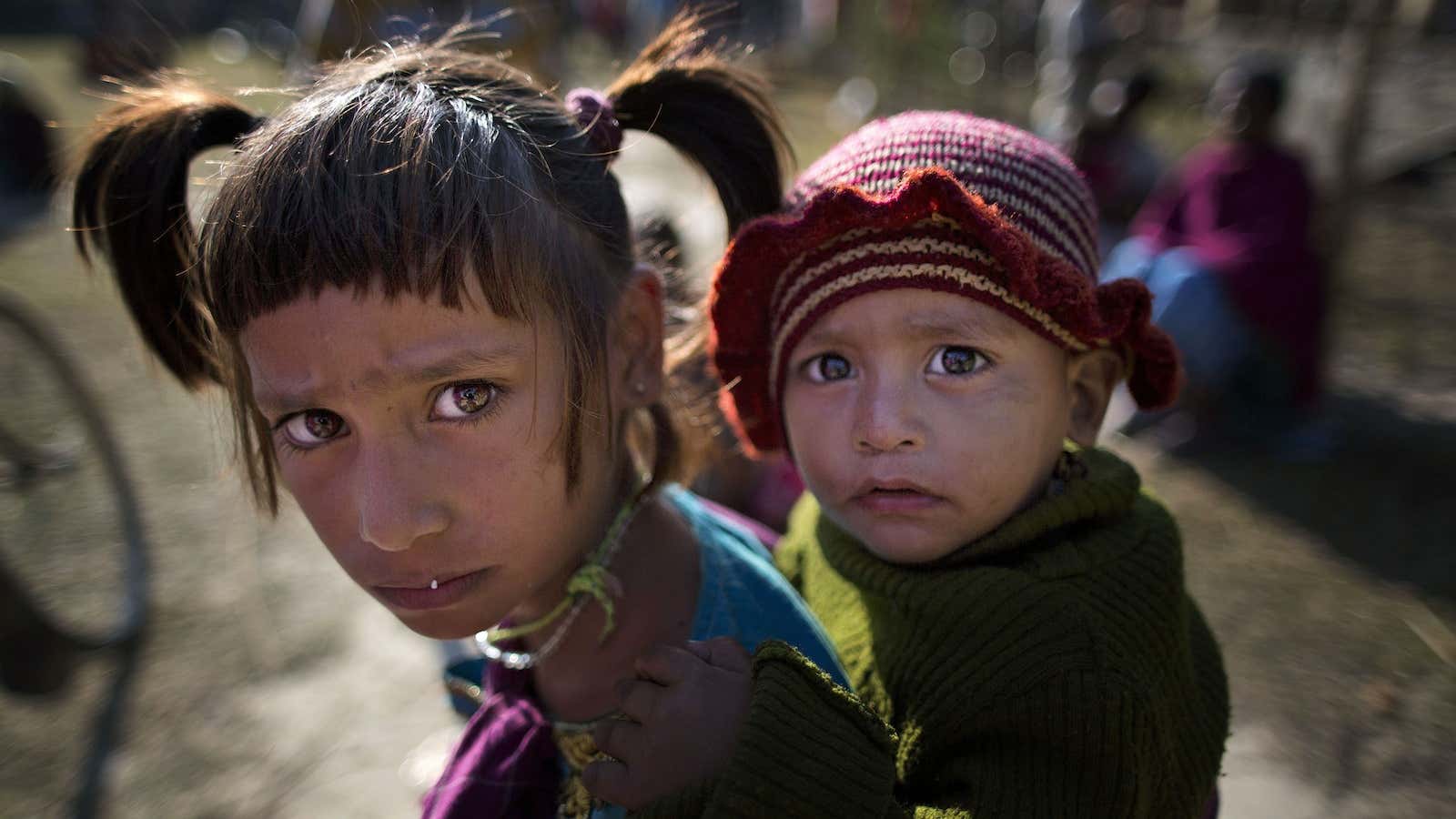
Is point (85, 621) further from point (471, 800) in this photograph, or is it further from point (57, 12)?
point (57, 12)

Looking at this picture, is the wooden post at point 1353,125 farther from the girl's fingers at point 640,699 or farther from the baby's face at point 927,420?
the girl's fingers at point 640,699

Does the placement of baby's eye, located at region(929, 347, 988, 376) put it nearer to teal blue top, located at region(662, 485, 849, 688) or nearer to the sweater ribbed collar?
the sweater ribbed collar

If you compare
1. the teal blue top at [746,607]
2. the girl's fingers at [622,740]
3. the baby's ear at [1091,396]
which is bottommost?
the teal blue top at [746,607]

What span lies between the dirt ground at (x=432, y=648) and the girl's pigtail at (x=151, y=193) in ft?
0.44

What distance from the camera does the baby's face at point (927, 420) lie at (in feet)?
4.36

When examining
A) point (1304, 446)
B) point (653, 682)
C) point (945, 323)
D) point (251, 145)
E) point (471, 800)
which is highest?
point (251, 145)

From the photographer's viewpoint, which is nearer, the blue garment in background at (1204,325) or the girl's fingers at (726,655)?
the girl's fingers at (726,655)

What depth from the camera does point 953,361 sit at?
136 centimetres

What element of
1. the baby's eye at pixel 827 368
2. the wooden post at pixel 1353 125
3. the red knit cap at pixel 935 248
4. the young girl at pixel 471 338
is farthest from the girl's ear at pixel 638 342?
the wooden post at pixel 1353 125

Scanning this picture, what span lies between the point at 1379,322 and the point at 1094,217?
5.14 metres

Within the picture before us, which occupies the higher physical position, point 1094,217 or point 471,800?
point 1094,217

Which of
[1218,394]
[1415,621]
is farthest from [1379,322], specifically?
[1415,621]

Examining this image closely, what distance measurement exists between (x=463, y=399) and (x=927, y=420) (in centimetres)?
59

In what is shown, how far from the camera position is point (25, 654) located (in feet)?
10.1
